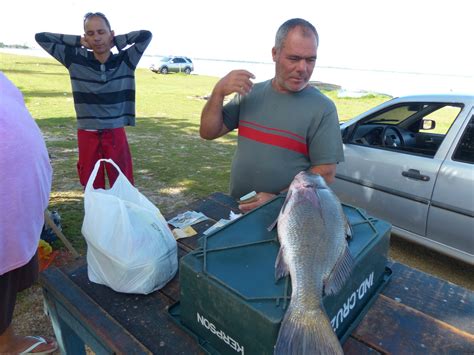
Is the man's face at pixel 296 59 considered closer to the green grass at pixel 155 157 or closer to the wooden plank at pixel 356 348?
the wooden plank at pixel 356 348

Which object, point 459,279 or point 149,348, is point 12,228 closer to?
point 149,348

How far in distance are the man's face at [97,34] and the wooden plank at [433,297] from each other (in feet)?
11.7

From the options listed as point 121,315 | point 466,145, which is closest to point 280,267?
point 121,315

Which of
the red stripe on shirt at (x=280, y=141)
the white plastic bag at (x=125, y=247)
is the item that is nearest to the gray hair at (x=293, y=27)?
the red stripe on shirt at (x=280, y=141)

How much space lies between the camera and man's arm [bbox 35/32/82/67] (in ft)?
12.6

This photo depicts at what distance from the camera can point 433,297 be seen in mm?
1607

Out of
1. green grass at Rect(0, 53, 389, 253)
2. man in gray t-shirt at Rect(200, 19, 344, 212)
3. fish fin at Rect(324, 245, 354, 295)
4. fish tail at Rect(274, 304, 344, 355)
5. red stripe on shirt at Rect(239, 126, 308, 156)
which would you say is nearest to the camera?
fish tail at Rect(274, 304, 344, 355)

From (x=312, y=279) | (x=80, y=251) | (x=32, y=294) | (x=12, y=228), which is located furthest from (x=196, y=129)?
(x=312, y=279)

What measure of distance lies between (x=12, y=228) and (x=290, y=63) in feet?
6.07

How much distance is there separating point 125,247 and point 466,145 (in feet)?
11.2

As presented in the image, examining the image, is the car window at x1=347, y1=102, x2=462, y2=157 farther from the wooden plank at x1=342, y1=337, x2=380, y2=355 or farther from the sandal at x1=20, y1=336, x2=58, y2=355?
the sandal at x1=20, y1=336, x2=58, y2=355

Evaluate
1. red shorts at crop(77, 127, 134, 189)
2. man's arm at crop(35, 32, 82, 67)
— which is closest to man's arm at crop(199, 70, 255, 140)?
red shorts at crop(77, 127, 134, 189)

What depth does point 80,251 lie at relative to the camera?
350 cm

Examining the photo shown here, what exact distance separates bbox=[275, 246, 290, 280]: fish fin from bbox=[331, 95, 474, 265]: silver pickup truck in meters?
2.80
